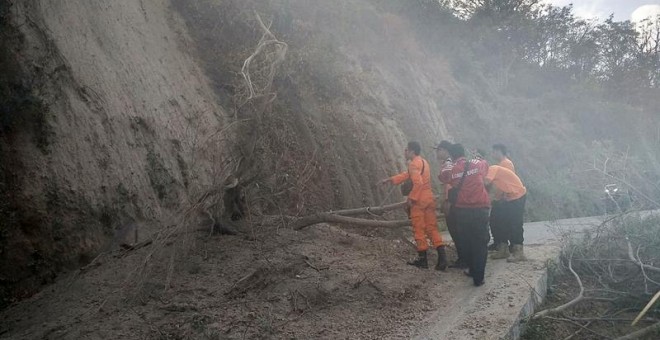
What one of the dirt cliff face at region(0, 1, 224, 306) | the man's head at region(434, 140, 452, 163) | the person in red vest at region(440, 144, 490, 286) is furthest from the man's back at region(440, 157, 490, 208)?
the dirt cliff face at region(0, 1, 224, 306)

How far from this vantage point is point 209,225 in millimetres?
6320

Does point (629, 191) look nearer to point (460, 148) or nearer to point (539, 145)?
point (460, 148)

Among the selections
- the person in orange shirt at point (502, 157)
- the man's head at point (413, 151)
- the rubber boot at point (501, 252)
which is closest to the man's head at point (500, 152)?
the person in orange shirt at point (502, 157)

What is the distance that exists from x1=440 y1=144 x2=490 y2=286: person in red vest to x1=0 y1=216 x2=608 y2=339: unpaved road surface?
0.37m

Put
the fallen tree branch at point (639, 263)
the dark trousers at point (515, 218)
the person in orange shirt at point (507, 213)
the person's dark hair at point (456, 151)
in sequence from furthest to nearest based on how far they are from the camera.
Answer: the dark trousers at point (515, 218) < the person in orange shirt at point (507, 213) < the person's dark hair at point (456, 151) < the fallen tree branch at point (639, 263)

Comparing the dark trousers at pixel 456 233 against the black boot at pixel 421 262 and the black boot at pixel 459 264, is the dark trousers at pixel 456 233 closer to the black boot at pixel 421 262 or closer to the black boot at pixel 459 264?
the black boot at pixel 459 264

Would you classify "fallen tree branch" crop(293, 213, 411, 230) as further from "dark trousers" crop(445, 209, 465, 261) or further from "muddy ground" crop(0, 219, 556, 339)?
"dark trousers" crop(445, 209, 465, 261)

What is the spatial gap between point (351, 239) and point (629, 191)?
550cm

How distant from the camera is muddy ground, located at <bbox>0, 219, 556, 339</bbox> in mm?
4629

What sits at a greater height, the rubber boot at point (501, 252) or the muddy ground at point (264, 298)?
the muddy ground at point (264, 298)

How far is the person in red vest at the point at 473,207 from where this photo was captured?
6461 millimetres

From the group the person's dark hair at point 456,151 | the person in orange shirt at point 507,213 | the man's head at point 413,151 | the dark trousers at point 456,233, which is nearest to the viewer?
the person's dark hair at point 456,151

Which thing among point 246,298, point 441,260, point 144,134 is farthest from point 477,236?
point 144,134

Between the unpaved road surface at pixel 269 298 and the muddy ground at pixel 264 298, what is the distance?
0.5 inches
